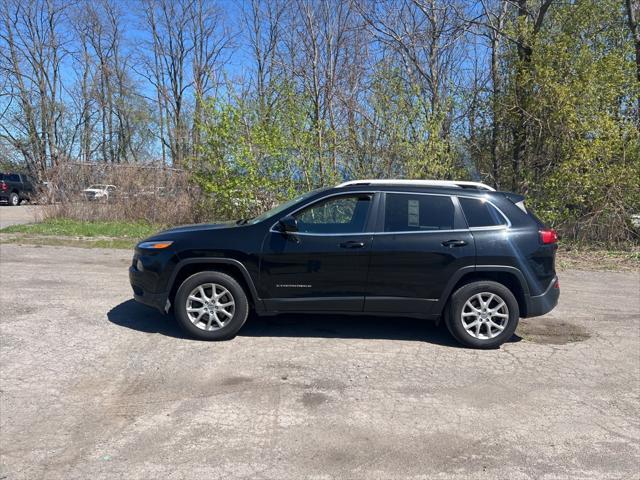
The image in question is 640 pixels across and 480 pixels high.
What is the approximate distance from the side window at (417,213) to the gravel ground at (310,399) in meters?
1.26

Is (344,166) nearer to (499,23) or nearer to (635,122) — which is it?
(499,23)

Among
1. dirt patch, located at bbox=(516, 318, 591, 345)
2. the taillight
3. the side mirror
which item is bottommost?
dirt patch, located at bbox=(516, 318, 591, 345)

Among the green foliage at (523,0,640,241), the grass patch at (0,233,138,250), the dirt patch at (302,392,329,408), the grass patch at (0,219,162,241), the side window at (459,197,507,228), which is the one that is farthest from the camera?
the grass patch at (0,219,162,241)

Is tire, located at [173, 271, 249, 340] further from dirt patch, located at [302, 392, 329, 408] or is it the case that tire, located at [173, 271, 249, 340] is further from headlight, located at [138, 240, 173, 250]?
dirt patch, located at [302, 392, 329, 408]

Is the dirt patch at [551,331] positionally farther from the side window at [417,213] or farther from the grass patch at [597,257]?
the grass patch at [597,257]

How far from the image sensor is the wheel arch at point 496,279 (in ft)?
16.7

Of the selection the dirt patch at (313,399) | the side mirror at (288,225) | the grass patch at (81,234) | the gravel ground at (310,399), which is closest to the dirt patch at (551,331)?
the gravel ground at (310,399)

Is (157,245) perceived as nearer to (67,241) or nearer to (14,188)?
(67,241)

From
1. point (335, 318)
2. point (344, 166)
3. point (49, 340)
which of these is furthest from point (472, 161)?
point (49, 340)

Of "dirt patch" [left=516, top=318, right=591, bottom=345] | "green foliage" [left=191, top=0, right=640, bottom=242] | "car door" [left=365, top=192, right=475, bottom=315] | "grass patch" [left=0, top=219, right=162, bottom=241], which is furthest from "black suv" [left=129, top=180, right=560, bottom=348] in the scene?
"grass patch" [left=0, top=219, right=162, bottom=241]

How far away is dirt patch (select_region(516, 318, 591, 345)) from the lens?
5.55 metres

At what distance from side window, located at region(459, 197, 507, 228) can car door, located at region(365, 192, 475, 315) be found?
10 cm

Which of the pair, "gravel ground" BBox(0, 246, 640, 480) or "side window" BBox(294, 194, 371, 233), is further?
"side window" BBox(294, 194, 371, 233)

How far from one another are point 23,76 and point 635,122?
115 feet
